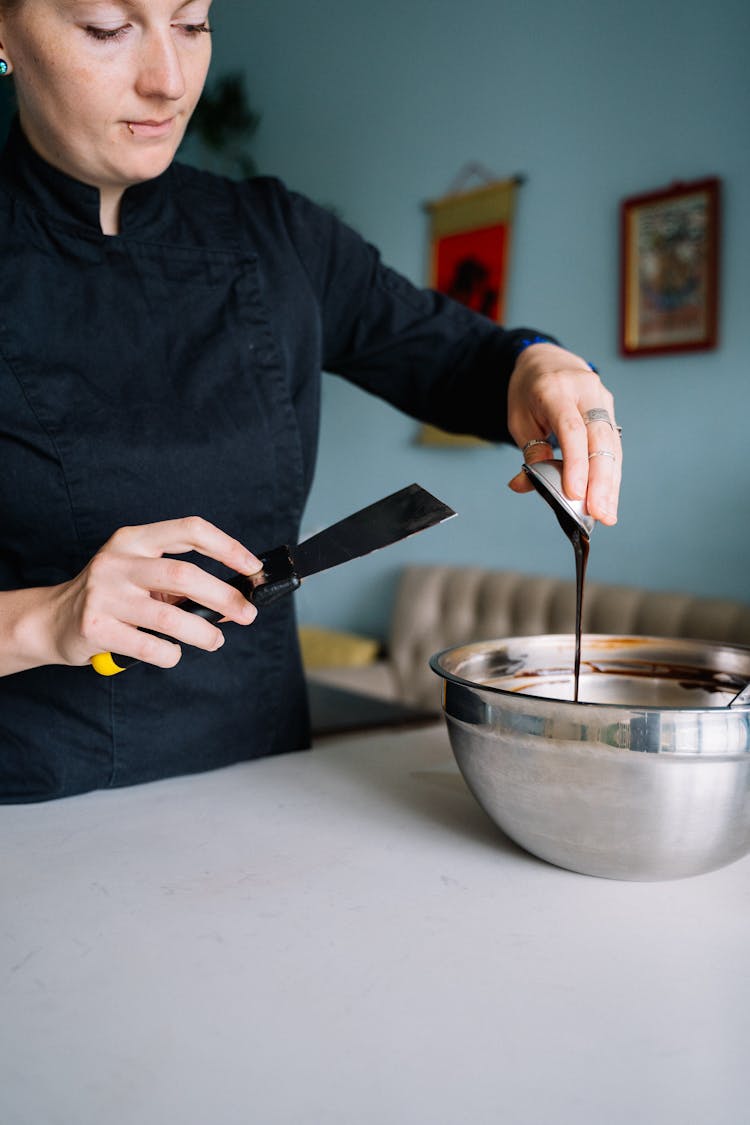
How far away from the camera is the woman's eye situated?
3.07 feet

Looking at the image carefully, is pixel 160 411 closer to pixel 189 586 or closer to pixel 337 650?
pixel 189 586

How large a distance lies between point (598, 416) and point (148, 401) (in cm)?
49

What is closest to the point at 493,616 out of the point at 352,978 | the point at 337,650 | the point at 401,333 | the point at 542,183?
the point at 337,650

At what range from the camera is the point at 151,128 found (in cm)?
101

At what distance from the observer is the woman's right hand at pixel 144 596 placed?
80cm

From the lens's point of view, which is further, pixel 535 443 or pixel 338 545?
pixel 535 443

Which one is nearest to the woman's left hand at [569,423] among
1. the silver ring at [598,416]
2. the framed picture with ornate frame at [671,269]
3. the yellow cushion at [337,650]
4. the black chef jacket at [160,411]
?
the silver ring at [598,416]

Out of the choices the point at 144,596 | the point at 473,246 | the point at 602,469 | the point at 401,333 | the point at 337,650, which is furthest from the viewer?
the point at 337,650

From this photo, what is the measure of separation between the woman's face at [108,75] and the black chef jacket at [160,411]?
0.07 m

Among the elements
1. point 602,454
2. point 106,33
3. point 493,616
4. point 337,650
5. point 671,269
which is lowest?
point 337,650

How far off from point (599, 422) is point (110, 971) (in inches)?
25.4

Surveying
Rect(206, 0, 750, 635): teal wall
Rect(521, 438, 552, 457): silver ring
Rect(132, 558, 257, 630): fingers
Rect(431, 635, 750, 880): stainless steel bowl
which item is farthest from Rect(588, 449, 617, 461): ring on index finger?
Rect(206, 0, 750, 635): teal wall

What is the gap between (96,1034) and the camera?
61 cm

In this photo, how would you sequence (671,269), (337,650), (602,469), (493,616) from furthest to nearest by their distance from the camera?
(337,650) → (493,616) → (671,269) → (602,469)
